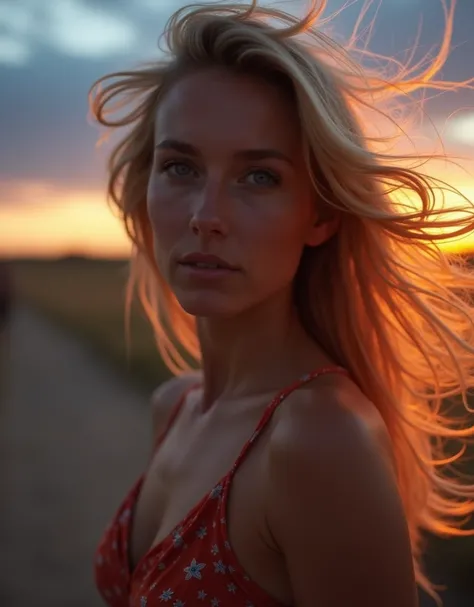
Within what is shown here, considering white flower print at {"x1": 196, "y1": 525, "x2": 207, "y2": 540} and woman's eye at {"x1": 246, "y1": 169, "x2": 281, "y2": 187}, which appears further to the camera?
woman's eye at {"x1": 246, "y1": 169, "x2": 281, "y2": 187}

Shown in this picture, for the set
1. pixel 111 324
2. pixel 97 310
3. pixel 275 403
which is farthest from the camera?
pixel 97 310

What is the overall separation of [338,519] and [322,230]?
0.79 m

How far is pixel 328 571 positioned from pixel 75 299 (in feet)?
103

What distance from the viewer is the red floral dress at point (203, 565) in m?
1.72

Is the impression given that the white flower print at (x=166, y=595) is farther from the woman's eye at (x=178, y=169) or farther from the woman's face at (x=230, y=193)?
the woman's eye at (x=178, y=169)

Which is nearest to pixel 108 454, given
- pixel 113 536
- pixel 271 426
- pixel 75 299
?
pixel 113 536

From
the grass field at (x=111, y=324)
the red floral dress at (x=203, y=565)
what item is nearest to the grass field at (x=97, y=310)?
the grass field at (x=111, y=324)

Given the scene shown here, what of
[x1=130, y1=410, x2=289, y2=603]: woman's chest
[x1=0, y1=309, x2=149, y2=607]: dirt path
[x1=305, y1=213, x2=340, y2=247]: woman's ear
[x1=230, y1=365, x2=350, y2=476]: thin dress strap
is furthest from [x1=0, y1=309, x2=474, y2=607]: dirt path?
[x1=305, y1=213, x2=340, y2=247]: woman's ear

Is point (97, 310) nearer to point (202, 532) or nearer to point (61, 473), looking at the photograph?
point (61, 473)

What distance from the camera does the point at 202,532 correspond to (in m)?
1.81

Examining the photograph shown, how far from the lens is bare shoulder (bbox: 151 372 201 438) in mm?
2586

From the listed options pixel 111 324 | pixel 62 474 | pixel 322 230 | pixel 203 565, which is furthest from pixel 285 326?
pixel 111 324

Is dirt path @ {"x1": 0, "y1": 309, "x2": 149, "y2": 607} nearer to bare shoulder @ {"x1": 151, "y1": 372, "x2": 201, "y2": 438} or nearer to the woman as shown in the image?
bare shoulder @ {"x1": 151, "y1": 372, "x2": 201, "y2": 438}

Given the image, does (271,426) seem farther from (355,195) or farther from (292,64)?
(292,64)
